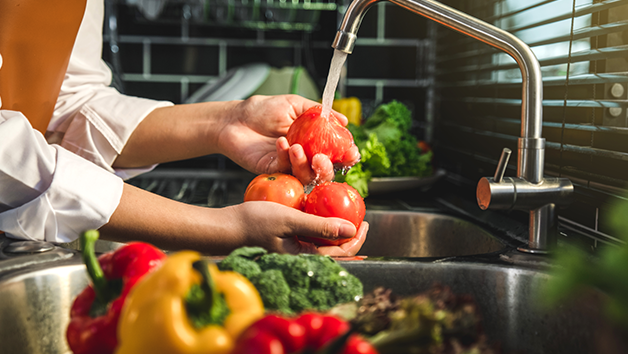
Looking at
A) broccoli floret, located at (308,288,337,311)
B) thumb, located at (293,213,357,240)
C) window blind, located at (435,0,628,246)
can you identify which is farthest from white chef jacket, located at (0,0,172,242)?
window blind, located at (435,0,628,246)

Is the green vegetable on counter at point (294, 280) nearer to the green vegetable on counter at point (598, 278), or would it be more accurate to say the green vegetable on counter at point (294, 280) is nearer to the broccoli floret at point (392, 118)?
the green vegetable on counter at point (598, 278)

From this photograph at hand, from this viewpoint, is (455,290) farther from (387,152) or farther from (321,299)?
(387,152)

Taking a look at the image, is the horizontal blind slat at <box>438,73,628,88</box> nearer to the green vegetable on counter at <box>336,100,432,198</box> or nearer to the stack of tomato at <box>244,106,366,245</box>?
the green vegetable on counter at <box>336,100,432,198</box>

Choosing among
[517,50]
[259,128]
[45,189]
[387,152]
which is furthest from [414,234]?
[45,189]

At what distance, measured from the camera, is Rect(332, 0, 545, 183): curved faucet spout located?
764 mm

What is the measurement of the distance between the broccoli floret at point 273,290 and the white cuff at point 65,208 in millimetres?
355

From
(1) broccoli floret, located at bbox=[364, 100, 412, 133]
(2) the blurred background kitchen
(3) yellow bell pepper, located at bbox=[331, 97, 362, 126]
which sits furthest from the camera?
(3) yellow bell pepper, located at bbox=[331, 97, 362, 126]

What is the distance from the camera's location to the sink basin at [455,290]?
0.61 meters

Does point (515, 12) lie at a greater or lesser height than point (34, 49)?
greater

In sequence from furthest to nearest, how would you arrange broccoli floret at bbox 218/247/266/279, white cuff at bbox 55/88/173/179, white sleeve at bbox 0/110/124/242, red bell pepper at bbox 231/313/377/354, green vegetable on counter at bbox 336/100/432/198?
green vegetable on counter at bbox 336/100/432/198 → white cuff at bbox 55/88/173/179 → white sleeve at bbox 0/110/124/242 → broccoli floret at bbox 218/247/266/279 → red bell pepper at bbox 231/313/377/354

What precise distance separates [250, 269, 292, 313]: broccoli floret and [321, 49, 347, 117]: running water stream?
38 centimetres

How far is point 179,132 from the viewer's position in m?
1.20

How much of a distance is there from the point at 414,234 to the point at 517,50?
0.56 metres

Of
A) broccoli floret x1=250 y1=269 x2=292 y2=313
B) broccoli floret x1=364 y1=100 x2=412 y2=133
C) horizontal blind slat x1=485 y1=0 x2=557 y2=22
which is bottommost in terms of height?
broccoli floret x1=250 y1=269 x2=292 y2=313
